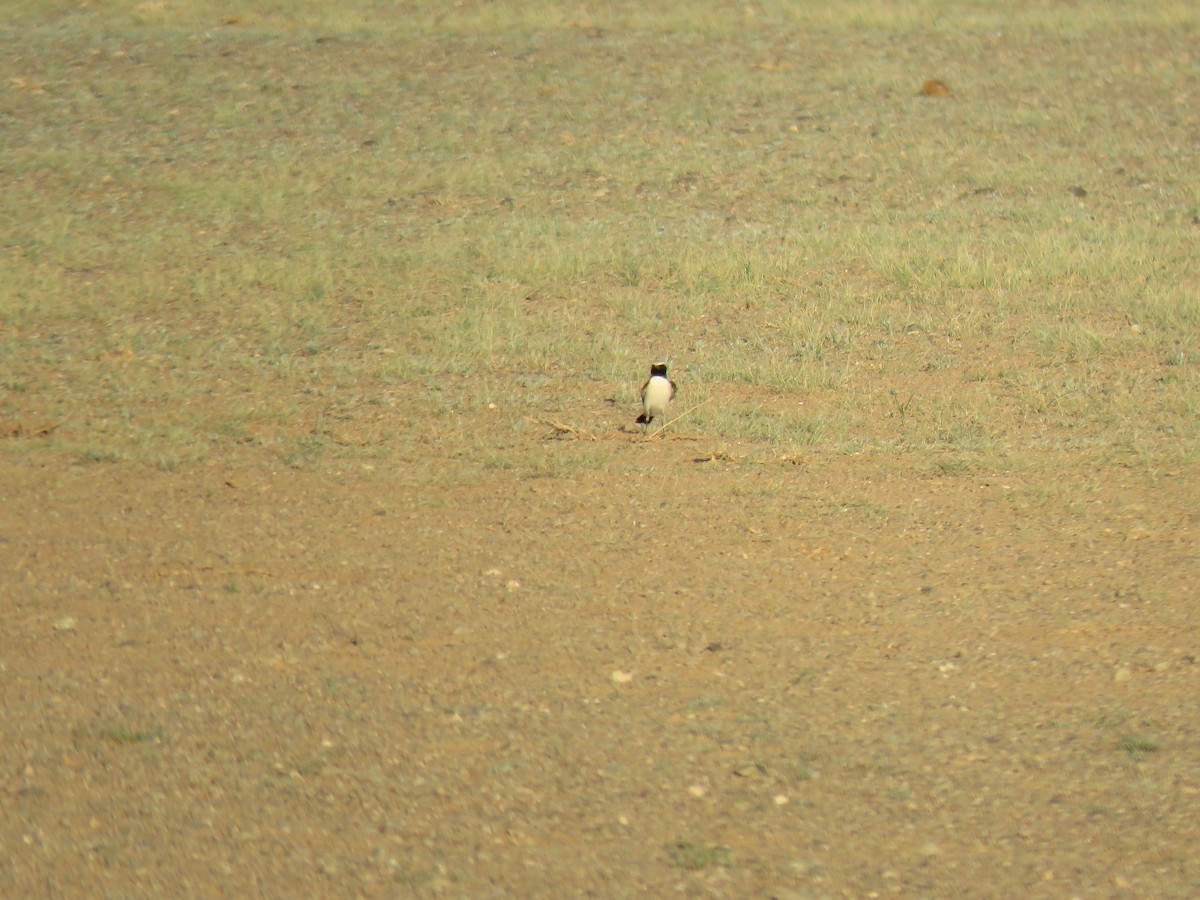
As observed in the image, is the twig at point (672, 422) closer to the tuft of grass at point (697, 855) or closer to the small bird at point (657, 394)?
the small bird at point (657, 394)

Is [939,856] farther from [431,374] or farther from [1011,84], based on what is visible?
[1011,84]

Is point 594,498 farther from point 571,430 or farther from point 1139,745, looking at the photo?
point 1139,745

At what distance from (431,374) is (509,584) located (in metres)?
3.35

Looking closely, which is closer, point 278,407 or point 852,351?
point 278,407

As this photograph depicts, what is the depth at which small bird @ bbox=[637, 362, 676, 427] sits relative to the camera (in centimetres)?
727

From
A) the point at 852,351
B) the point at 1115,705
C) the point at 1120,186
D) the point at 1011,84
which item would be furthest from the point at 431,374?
the point at 1011,84

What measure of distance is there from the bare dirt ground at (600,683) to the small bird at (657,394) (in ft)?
1.86

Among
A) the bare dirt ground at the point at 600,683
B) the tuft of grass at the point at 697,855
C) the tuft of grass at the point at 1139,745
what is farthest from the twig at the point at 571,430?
the tuft of grass at the point at 697,855

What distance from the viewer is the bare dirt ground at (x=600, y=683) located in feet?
12.3

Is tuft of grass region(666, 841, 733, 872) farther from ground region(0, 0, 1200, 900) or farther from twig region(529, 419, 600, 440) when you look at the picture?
twig region(529, 419, 600, 440)

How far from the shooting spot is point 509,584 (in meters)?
5.57

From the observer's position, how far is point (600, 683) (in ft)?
15.6

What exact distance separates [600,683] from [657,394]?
2.80 meters

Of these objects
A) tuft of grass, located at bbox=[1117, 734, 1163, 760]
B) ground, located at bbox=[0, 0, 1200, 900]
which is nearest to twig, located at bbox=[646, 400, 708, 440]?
ground, located at bbox=[0, 0, 1200, 900]
